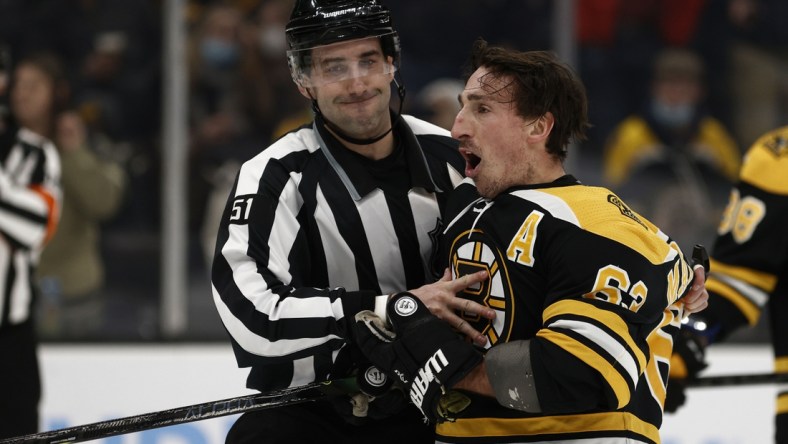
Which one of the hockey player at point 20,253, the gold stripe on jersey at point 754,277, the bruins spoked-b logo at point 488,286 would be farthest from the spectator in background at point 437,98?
the bruins spoked-b logo at point 488,286

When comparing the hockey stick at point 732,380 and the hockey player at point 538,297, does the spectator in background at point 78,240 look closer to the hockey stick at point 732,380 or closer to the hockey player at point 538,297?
the hockey stick at point 732,380

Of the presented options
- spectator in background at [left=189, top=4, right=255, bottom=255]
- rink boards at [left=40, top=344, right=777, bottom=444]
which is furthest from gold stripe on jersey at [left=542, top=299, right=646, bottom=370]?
spectator in background at [left=189, top=4, right=255, bottom=255]

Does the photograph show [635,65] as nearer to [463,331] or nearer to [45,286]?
[45,286]

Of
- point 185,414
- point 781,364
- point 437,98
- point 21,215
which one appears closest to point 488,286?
point 185,414

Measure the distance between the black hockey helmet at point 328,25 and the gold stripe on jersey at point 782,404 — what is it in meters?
1.27

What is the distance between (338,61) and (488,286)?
0.56 metres

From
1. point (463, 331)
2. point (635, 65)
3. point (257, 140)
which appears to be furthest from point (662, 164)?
point (463, 331)

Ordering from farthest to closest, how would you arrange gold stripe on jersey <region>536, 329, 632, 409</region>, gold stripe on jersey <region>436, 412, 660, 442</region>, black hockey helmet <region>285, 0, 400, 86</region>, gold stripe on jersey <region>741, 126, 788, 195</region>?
Answer: gold stripe on jersey <region>741, 126, 788, 195</region>
black hockey helmet <region>285, 0, 400, 86</region>
gold stripe on jersey <region>436, 412, 660, 442</region>
gold stripe on jersey <region>536, 329, 632, 409</region>

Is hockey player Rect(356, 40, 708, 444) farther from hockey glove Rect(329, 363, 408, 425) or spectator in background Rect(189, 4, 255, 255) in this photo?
spectator in background Rect(189, 4, 255, 255)

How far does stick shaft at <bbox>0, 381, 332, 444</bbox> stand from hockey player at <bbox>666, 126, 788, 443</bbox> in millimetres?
964

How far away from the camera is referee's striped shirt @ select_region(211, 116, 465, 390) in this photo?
2045 millimetres

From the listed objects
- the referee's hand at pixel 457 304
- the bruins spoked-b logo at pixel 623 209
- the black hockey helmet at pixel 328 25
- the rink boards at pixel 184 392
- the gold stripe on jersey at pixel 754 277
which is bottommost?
the rink boards at pixel 184 392

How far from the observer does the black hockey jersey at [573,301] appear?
181 cm

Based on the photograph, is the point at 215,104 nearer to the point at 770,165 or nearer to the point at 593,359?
the point at 770,165
